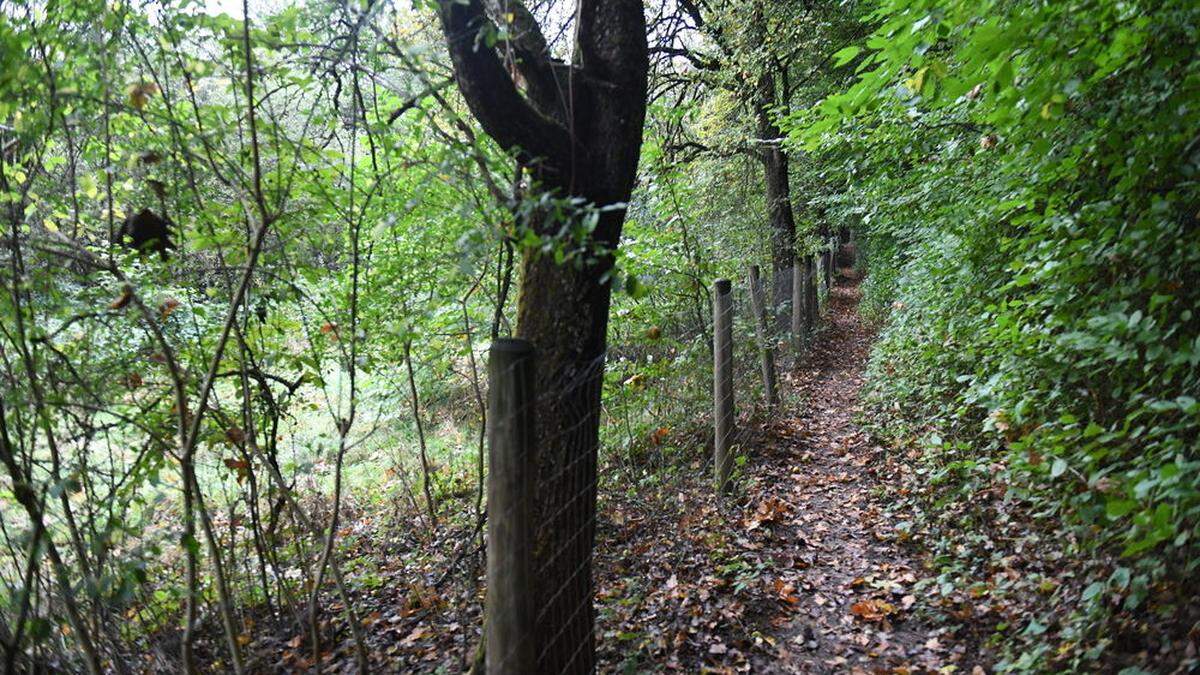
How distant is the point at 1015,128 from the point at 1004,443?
7.11ft

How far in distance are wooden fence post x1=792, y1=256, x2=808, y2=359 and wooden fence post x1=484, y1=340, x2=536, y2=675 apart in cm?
918

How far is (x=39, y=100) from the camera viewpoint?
2.75 metres

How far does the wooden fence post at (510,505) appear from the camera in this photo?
2.13 metres

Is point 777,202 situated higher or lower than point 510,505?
higher

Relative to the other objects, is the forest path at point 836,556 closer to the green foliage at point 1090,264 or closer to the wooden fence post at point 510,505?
the green foliage at point 1090,264

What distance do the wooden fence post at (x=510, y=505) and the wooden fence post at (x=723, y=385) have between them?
3706 millimetres

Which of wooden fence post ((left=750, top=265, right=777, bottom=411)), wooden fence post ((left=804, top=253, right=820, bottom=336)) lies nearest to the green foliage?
wooden fence post ((left=750, top=265, right=777, bottom=411))

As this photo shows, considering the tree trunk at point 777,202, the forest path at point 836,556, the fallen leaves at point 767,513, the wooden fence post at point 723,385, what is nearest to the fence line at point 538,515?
the forest path at point 836,556

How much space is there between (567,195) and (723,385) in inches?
129

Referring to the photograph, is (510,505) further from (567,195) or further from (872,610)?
(872,610)

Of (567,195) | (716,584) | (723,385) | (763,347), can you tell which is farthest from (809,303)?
(567,195)

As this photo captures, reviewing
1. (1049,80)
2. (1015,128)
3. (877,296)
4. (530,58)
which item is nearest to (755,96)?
(877,296)

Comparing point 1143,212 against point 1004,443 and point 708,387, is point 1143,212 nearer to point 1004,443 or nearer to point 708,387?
point 1004,443

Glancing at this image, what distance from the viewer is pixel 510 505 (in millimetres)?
2162
